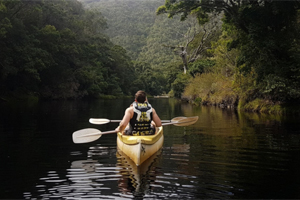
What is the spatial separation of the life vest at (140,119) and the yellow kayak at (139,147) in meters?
0.29

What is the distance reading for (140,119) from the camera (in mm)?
7406

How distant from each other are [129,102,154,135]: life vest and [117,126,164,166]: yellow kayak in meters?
0.29

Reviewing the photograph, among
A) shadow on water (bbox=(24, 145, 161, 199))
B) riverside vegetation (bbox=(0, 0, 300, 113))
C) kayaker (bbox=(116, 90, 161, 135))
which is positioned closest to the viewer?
shadow on water (bbox=(24, 145, 161, 199))

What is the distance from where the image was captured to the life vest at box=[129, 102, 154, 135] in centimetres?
737

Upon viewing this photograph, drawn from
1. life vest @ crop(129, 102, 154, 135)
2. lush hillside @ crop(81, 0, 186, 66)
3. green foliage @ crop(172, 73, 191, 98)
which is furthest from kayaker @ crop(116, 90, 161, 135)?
lush hillside @ crop(81, 0, 186, 66)

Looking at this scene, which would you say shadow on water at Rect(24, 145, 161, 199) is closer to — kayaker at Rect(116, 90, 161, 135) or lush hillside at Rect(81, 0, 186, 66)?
kayaker at Rect(116, 90, 161, 135)

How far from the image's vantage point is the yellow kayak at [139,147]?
6543 millimetres

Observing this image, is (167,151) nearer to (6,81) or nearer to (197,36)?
(6,81)

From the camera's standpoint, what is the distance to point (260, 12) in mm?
17656

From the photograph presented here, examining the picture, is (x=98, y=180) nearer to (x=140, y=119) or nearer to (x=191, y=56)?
(x=140, y=119)

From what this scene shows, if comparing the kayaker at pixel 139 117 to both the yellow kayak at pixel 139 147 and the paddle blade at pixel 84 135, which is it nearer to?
the yellow kayak at pixel 139 147

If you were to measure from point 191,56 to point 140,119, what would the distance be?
1696 inches

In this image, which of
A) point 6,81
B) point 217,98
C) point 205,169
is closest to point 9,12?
point 6,81

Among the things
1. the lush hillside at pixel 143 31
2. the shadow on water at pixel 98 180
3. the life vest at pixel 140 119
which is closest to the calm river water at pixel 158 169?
the shadow on water at pixel 98 180
